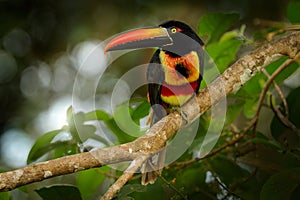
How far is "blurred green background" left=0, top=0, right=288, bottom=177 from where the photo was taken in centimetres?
483

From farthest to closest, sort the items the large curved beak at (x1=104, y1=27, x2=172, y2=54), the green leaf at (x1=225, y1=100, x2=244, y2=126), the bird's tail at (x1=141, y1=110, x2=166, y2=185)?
the green leaf at (x1=225, y1=100, x2=244, y2=126) < the large curved beak at (x1=104, y1=27, x2=172, y2=54) < the bird's tail at (x1=141, y1=110, x2=166, y2=185)

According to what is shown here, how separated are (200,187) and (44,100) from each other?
3577 mm

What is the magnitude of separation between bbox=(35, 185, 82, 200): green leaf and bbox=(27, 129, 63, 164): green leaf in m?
0.42

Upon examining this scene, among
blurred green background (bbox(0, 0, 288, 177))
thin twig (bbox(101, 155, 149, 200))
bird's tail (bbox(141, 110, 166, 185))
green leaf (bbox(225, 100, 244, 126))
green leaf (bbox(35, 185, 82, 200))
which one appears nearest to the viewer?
thin twig (bbox(101, 155, 149, 200))

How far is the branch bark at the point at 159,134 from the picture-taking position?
5.32ft

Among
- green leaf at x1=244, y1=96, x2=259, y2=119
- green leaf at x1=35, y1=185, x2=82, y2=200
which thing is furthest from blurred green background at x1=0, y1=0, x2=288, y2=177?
green leaf at x1=35, y1=185, x2=82, y2=200

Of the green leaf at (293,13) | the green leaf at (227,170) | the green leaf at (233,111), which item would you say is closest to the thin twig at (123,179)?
the green leaf at (227,170)

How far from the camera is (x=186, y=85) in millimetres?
2424

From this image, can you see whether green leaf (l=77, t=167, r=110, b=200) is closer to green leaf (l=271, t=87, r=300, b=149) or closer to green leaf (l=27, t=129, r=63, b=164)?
green leaf (l=27, t=129, r=63, b=164)

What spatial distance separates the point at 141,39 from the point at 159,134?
2.35 ft

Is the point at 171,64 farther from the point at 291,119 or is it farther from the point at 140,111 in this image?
the point at 291,119

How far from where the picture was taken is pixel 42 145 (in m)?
2.16

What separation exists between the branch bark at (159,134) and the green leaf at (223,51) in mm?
247

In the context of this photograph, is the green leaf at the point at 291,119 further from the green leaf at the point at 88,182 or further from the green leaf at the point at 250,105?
the green leaf at the point at 88,182
